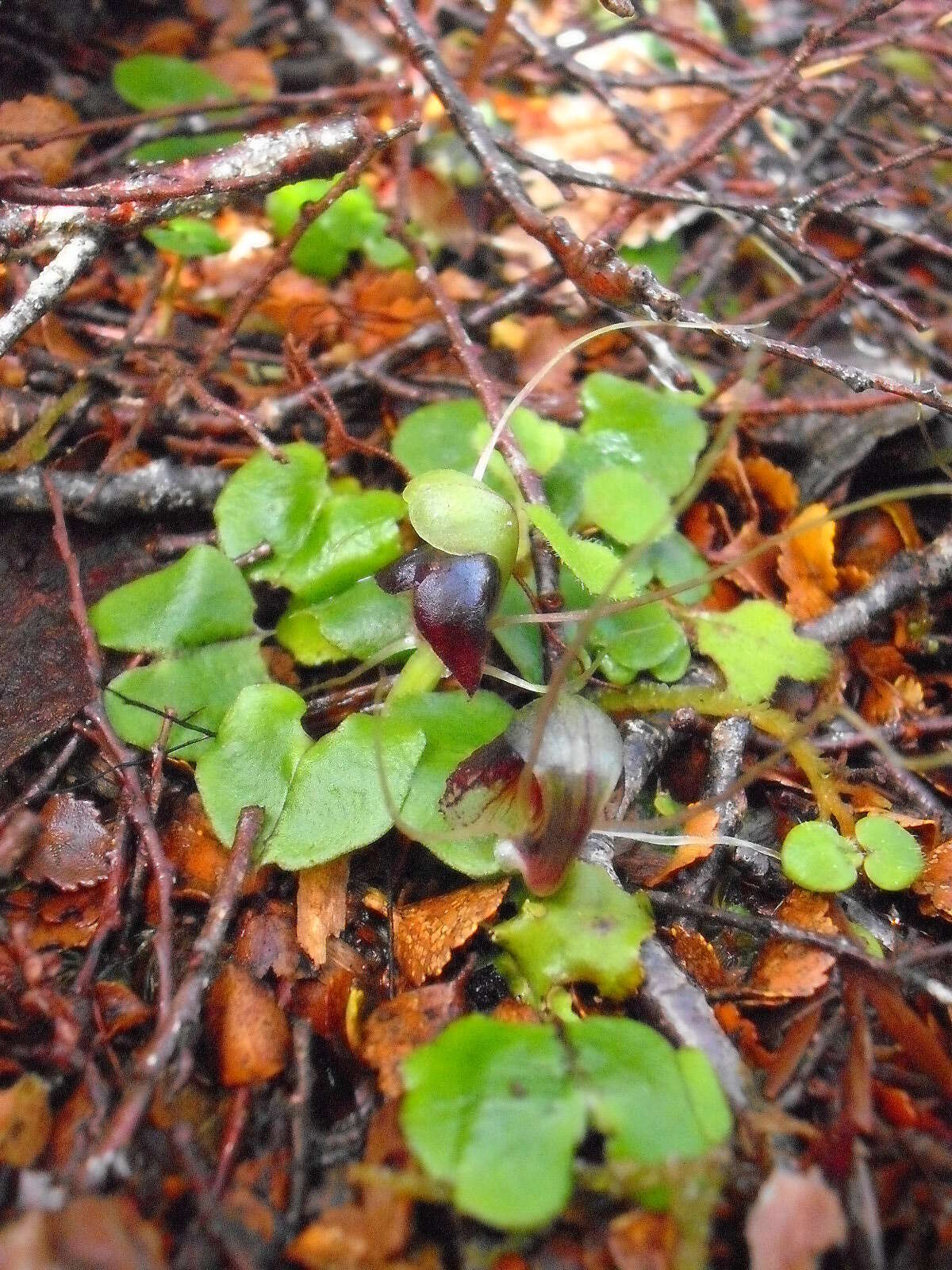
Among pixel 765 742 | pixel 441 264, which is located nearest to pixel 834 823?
pixel 765 742

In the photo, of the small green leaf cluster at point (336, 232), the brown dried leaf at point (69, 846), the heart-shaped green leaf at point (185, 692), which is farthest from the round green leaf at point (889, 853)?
the small green leaf cluster at point (336, 232)

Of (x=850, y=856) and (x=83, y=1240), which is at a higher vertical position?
(x=83, y=1240)

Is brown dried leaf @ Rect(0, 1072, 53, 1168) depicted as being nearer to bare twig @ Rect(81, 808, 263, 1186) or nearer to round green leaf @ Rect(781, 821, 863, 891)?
bare twig @ Rect(81, 808, 263, 1186)

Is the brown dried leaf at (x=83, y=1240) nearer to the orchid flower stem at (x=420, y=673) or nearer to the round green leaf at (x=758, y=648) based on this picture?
the orchid flower stem at (x=420, y=673)

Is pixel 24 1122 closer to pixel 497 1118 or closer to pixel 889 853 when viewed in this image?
pixel 497 1118

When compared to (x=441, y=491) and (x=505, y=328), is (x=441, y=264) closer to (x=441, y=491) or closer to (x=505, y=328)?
(x=505, y=328)

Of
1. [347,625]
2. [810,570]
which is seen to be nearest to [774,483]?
[810,570]

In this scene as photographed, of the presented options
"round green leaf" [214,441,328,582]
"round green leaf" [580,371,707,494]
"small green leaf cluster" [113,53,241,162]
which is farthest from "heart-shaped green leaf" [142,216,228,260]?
"round green leaf" [580,371,707,494]
